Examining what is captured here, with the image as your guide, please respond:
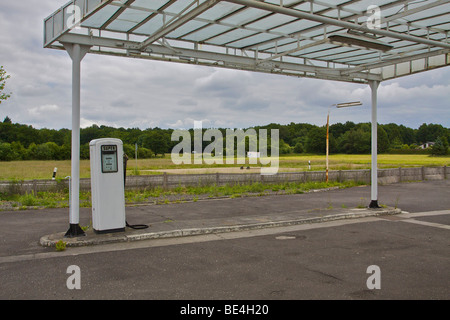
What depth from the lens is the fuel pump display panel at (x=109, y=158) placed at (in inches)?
336

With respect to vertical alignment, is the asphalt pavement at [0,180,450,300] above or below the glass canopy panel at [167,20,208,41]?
below

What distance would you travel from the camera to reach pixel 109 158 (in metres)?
8.61

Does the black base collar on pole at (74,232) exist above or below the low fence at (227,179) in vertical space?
below

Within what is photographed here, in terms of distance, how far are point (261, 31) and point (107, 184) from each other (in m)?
5.13

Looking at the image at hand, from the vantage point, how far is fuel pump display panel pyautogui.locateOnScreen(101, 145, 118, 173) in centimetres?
853

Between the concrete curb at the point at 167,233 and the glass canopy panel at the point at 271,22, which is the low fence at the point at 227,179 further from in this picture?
the glass canopy panel at the point at 271,22

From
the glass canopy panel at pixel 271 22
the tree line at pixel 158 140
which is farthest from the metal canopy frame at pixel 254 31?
the tree line at pixel 158 140

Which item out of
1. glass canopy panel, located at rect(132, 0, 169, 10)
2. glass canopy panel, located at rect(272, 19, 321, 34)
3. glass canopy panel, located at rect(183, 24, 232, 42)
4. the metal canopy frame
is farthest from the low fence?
glass canopy panel, located at rect(272, 19, 321, 34)

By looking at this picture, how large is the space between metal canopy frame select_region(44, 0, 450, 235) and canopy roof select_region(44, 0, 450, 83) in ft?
0.07

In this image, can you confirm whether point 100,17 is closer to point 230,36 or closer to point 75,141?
point 75,141

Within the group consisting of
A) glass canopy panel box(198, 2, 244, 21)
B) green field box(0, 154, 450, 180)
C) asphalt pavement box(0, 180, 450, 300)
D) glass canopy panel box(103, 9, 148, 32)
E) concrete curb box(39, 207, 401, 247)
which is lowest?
asphalt pavement box(0, 180, 450, 300)

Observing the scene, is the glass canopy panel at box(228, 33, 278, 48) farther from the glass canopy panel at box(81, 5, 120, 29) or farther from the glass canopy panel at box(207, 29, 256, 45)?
the glass canopy panel at box(81, 5, 120, 29)

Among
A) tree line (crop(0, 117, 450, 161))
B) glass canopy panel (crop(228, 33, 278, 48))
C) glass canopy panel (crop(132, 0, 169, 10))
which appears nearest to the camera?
glass canopy panel (crop(132, 0, 169, 10))

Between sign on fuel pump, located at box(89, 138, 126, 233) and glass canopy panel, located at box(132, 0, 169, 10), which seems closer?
glass canopy panel, located at box(132, 0, 169, 10)
